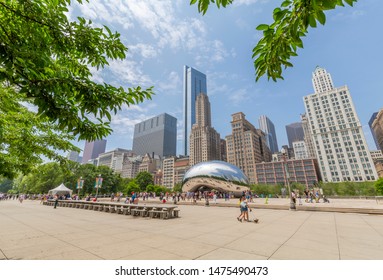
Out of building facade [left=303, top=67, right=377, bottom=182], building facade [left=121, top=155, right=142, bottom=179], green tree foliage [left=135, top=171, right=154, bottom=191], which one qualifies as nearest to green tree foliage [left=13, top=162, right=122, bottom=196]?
green tree foliage [left=135, top=171, right=154, bottom=191]

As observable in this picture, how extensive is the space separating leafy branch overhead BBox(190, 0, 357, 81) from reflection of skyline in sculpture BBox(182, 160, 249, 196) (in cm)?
4716

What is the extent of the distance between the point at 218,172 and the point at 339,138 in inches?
3811

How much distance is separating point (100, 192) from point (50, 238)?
6641 cm

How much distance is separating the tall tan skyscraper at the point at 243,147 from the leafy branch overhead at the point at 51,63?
133333mm

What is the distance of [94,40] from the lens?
3842mm

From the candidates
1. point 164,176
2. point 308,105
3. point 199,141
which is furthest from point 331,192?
point 164,176

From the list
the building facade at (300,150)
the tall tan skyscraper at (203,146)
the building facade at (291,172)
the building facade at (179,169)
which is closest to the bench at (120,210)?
the building facade at (291,172)

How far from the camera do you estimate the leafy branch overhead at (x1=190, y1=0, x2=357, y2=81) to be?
1681 millimetres

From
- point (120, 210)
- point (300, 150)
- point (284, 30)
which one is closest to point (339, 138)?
point (300, 150)

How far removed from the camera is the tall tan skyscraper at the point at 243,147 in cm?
12950

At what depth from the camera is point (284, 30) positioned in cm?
209

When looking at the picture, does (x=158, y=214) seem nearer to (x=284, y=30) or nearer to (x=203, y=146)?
(x=284, y=30)
